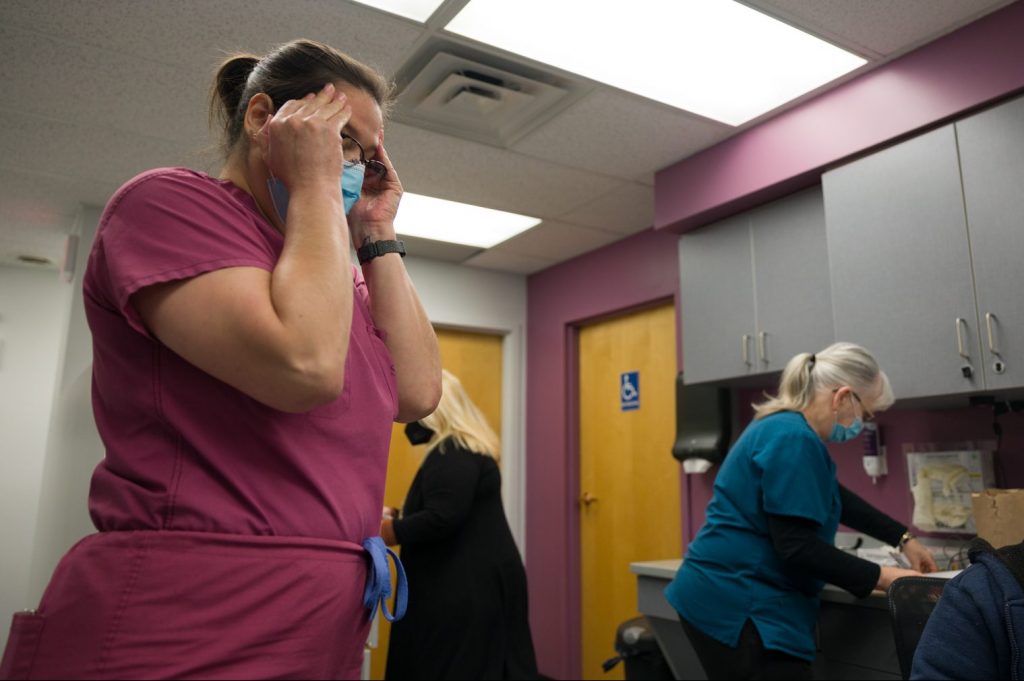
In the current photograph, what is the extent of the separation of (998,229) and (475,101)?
→ 1.76 metres

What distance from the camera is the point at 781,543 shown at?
1.98 metres

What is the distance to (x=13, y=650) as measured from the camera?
0.66 meters

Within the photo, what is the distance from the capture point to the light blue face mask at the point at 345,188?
2.83 feet

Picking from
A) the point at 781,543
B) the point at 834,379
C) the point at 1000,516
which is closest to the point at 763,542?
the point at 781,543

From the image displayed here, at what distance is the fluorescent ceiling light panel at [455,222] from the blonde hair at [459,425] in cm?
148

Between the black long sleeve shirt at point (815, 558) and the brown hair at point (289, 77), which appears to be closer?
the brown hair at point (289, 77)

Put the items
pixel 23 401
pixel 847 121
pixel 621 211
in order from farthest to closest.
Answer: pixel 23 401 < pixel 621 211 < pixel 847 121

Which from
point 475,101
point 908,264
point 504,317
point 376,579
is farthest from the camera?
point 504,317

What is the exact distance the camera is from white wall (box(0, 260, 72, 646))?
351 centimetres

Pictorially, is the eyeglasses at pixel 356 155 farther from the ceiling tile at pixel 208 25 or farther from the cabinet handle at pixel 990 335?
the cabinet handle at pixel 990 335

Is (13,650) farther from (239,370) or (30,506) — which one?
(30,506)

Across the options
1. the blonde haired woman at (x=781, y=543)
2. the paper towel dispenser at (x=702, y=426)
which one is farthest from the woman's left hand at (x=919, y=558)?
the paper towel dispenser at (x=702, y=426)

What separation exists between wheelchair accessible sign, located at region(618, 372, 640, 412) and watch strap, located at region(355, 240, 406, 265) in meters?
3.26

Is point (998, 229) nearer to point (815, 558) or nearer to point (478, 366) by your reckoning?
point (815, 558)
